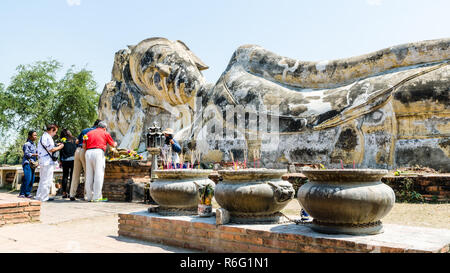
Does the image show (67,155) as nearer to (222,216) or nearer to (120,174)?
(120,174)

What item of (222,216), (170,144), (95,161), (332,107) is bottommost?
(222,216)

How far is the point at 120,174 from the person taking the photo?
6668 mm

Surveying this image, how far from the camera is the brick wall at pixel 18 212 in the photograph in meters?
4.05

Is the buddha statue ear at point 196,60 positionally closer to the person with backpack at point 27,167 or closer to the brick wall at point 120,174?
the brick wall at point 120,174

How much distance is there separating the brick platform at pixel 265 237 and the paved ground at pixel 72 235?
0.38ft

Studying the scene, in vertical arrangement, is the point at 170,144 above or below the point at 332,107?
below

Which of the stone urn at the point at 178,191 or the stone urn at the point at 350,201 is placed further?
the stone urn at the point at 178,191

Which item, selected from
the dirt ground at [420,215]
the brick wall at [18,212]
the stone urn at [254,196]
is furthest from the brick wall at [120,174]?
the stone urn at [254,196]

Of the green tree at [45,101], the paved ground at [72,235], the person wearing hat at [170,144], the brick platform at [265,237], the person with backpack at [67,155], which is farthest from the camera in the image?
the green tree at [45,101]

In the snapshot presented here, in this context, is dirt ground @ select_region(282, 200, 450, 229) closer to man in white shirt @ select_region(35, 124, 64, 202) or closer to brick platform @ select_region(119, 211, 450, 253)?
brick platform @ select_region(119, 211, 450, 253)

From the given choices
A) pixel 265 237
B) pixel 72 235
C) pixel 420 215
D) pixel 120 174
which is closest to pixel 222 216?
pixel 265 237

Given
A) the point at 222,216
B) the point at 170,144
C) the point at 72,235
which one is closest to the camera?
the point at 222,216

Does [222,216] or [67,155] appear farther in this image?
[67,155]

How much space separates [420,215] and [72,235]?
12.1 feet
